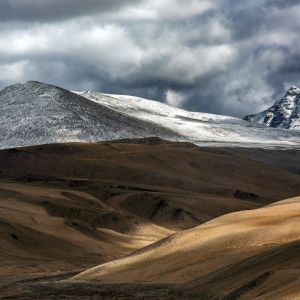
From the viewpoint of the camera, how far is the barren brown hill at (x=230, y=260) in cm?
2204

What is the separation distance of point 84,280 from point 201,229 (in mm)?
7700

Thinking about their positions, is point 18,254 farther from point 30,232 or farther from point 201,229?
point 201,229

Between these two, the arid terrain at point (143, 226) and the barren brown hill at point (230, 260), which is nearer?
the barren brown hill at point (230, 260)

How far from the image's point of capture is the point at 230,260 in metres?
30.1

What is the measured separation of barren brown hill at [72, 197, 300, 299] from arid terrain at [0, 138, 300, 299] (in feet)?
0.24

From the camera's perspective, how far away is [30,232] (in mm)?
56719

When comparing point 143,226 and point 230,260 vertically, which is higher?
point 230,260

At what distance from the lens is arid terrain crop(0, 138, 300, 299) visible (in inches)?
1065

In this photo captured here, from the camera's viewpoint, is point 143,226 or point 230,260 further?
point 143,226

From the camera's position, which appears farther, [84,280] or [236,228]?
[236,228]

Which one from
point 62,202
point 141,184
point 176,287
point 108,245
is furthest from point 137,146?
point 176,287

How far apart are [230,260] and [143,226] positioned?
48588 mm

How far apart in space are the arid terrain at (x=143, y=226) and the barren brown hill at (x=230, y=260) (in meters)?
0.07

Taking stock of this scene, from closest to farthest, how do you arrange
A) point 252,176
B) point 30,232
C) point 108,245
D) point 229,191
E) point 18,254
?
point 18,254
point 30,232
point 108,245
point 229,191
point 252,176
